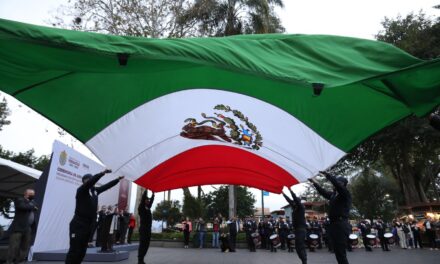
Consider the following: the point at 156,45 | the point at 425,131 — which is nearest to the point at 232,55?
the point at 156,45

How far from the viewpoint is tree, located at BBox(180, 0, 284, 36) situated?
19.6 metres

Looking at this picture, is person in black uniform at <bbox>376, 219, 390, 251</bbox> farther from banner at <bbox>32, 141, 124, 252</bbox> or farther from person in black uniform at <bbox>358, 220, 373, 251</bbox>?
banner at <bbox>32, 141, 124, 252</bbox>

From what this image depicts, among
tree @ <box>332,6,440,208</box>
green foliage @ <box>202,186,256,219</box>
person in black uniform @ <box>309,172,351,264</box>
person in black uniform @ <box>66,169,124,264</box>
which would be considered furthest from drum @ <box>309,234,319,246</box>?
green foliage @ <box>202,186,256,219</box>

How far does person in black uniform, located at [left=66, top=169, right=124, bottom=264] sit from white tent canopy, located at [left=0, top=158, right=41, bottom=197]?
984 cm

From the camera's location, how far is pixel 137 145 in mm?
5723

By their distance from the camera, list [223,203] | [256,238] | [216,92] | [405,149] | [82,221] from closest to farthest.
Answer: [216,92] < [82,221] < [256,238] < [405,149] < [223,203]

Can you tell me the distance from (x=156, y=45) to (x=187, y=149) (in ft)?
13.0

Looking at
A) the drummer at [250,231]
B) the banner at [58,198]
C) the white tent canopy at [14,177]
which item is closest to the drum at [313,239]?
the drummer at [250,231]

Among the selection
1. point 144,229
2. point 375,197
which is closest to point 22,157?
point 144,229

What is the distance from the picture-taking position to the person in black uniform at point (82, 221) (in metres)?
4.83

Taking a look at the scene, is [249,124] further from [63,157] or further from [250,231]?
[250,231]

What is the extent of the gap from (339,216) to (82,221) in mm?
3955

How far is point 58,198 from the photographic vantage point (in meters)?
11.1

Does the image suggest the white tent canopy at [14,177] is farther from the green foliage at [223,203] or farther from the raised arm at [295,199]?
the green foliage at [223,203]
